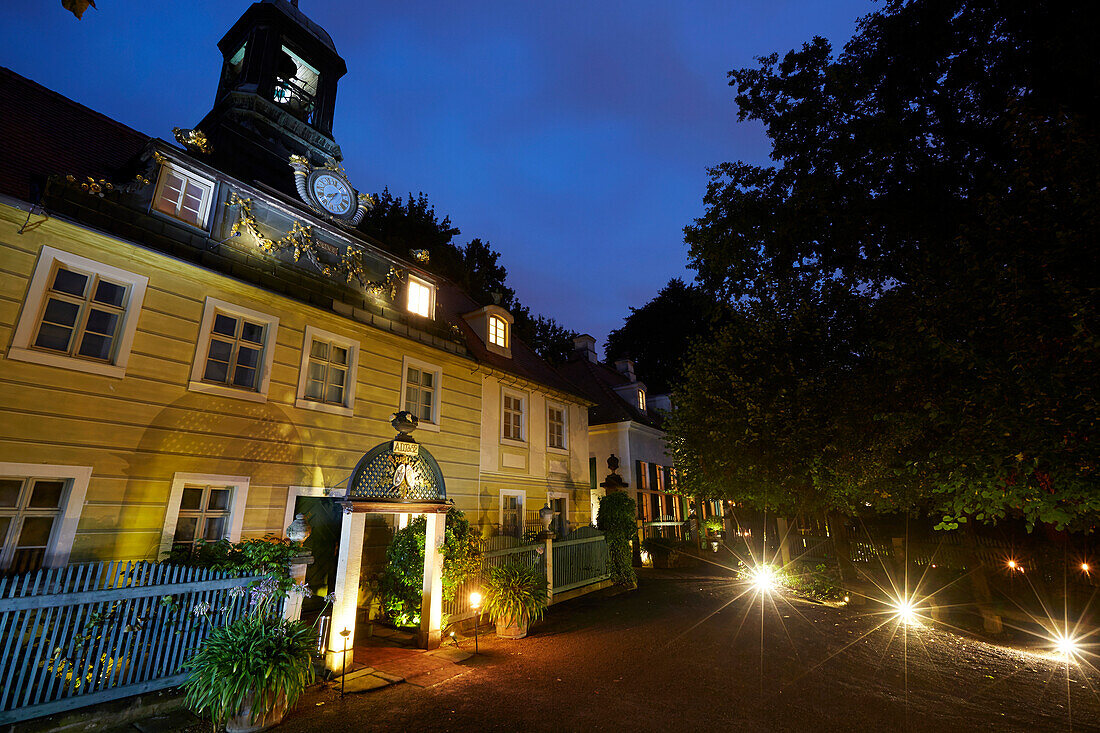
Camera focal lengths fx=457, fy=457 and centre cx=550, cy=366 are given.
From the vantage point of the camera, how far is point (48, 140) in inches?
309

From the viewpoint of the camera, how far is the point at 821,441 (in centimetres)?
1212

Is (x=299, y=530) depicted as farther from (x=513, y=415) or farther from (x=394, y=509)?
(x=513, y=415)

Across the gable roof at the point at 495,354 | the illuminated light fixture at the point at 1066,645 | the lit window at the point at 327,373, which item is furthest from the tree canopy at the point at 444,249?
the illuminated light fixture at the point at 1066,645

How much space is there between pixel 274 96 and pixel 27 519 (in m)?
10.8

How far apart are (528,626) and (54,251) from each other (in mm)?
10460

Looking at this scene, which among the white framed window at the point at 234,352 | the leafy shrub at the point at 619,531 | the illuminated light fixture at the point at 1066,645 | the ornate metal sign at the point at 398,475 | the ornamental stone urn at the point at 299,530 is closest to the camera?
the ornamental stone urn at the point at 299,530

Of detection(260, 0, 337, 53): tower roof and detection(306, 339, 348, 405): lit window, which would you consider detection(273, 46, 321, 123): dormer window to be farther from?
detection(306, 339, 348, 405): lit window

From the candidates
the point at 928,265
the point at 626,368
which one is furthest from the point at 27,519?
the point at 626,368

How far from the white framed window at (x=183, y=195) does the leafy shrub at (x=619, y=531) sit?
528 inches

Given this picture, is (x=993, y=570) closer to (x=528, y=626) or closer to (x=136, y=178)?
(x=528, y=626)

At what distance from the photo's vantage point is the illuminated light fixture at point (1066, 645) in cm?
893

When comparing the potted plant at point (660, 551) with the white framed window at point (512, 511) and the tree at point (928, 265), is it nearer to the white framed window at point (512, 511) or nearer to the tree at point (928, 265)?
the tree at point (928, 265)

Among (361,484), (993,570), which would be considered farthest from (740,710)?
(993,570)

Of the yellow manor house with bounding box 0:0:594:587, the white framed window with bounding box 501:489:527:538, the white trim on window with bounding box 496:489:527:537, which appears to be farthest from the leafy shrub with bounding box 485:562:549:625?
the white framed window with bounding box 501:489:527:538
